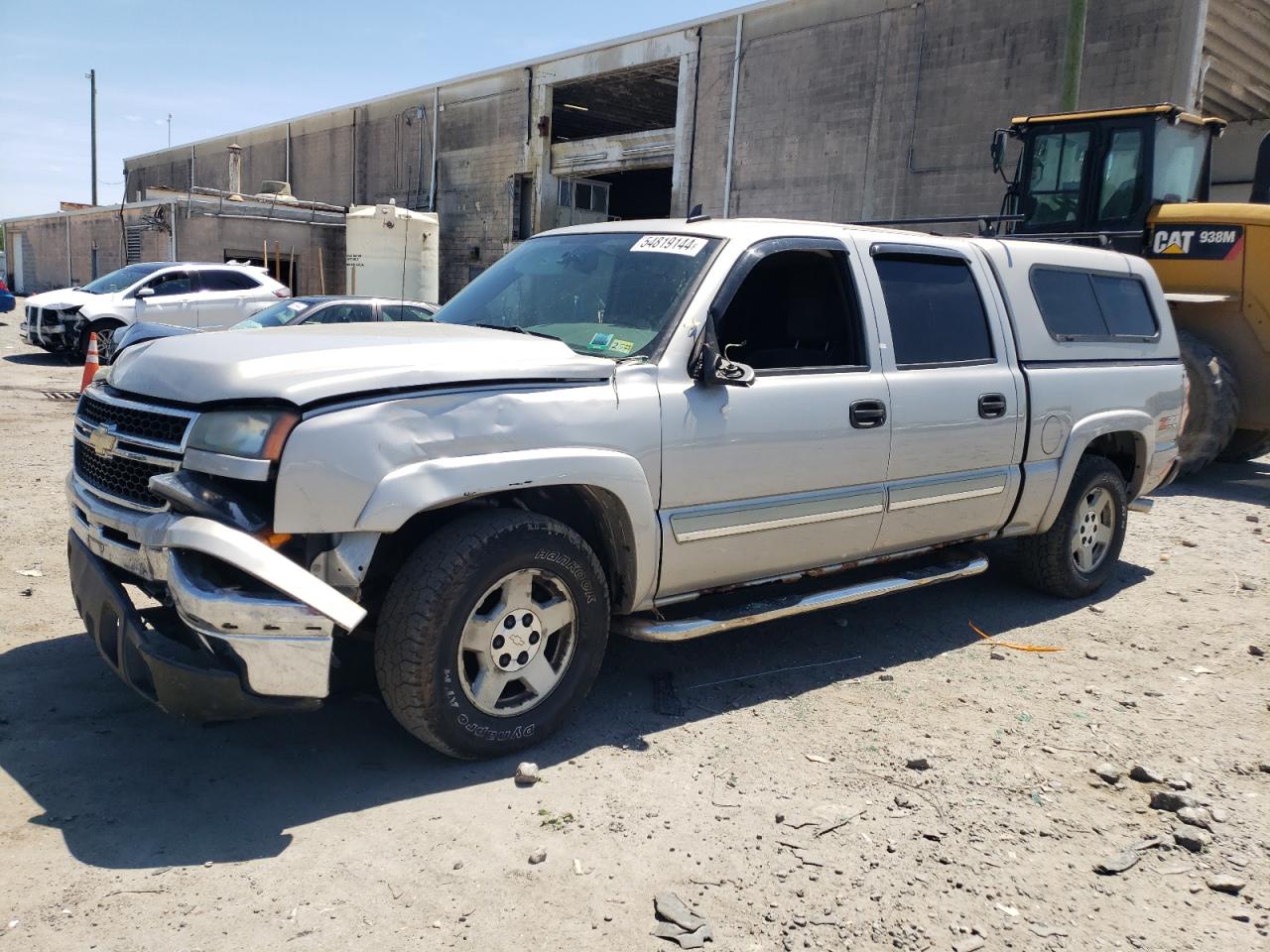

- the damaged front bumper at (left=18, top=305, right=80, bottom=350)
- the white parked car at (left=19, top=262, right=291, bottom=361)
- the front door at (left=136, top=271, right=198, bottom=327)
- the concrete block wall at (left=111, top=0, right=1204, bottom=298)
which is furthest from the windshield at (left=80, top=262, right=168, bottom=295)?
the concrete block wall at (left=111, top=0, right=1204, bottom=298)

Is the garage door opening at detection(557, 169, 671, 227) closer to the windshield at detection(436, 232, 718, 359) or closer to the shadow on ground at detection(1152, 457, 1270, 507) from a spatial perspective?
the shadow on ground at detection(1152, 457, 1270, 507)

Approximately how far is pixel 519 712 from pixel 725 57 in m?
20.2

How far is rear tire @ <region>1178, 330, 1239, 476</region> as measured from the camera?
29.9 feet

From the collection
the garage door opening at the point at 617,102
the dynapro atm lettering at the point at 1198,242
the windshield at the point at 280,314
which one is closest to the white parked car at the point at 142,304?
the windshield at the point at 280,314

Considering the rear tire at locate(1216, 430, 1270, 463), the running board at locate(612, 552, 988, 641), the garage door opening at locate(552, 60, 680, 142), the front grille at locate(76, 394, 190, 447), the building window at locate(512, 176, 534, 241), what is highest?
the garage door opening at locate(552, 60, 680, 142)

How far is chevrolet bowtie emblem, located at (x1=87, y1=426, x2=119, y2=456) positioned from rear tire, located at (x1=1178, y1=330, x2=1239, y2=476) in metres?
8.89

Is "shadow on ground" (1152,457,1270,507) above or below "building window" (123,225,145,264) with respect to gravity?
below

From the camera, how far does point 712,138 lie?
21359 millimetres

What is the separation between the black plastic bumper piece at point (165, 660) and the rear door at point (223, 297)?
47.0ft

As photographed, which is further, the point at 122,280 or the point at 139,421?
the point at 122,280

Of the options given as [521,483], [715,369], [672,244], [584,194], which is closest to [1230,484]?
[672,244]

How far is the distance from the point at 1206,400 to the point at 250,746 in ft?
29.2

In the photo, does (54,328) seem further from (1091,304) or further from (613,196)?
(613,196)

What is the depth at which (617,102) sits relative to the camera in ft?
88.0
